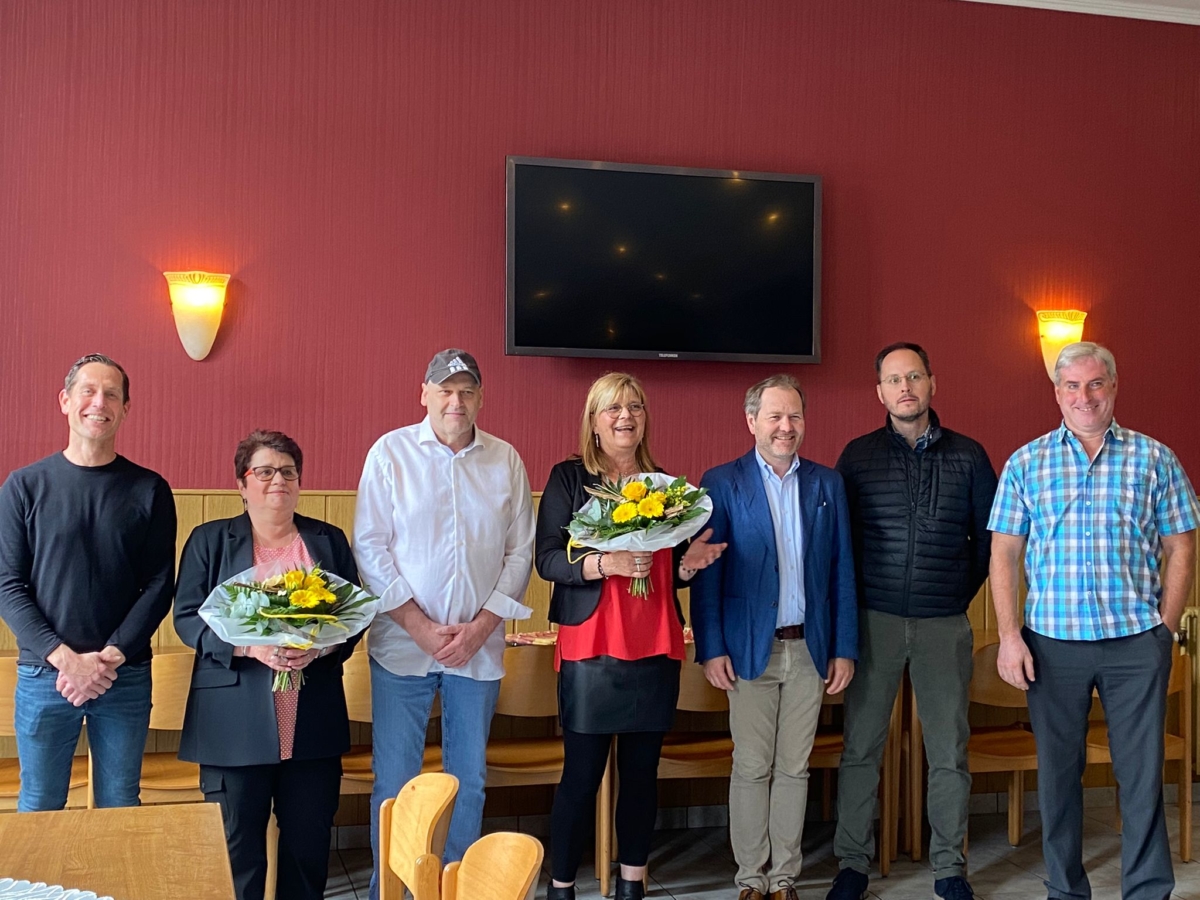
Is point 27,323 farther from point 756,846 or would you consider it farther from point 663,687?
point 756,846

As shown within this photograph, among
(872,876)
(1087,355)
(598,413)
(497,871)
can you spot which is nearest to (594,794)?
(598,413)

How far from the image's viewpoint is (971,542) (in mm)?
3936

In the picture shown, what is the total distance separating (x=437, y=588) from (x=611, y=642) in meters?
0.53

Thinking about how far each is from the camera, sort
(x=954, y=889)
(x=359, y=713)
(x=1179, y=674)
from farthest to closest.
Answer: (x=1179, y=674) < (x=359, y=713) < (x=954, y=889)

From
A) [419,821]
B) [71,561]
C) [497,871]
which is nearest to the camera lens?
[497,871]

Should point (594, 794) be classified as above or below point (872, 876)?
above

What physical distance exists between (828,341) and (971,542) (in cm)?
174

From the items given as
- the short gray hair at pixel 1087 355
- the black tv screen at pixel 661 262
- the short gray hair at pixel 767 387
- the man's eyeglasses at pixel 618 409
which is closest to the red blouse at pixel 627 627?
the man's eyeglasses at pixel 618 409

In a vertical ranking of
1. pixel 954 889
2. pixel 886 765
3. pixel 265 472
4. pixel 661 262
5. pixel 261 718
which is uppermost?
pixel 661 262

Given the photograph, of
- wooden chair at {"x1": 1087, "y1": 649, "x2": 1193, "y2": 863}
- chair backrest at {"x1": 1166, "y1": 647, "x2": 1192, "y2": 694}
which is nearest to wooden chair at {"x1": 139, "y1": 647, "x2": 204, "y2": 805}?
wooden chair at {"x1": 1087, "y1": 649, "x2": 1193, "y2": 863}

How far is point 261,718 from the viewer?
10.0 ft

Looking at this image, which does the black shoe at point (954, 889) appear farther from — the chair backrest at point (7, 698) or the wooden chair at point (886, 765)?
the chair backrest at point (7, 698)

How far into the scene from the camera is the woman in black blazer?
3.04m

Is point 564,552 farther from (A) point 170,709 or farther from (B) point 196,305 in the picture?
(B) point 196,305
